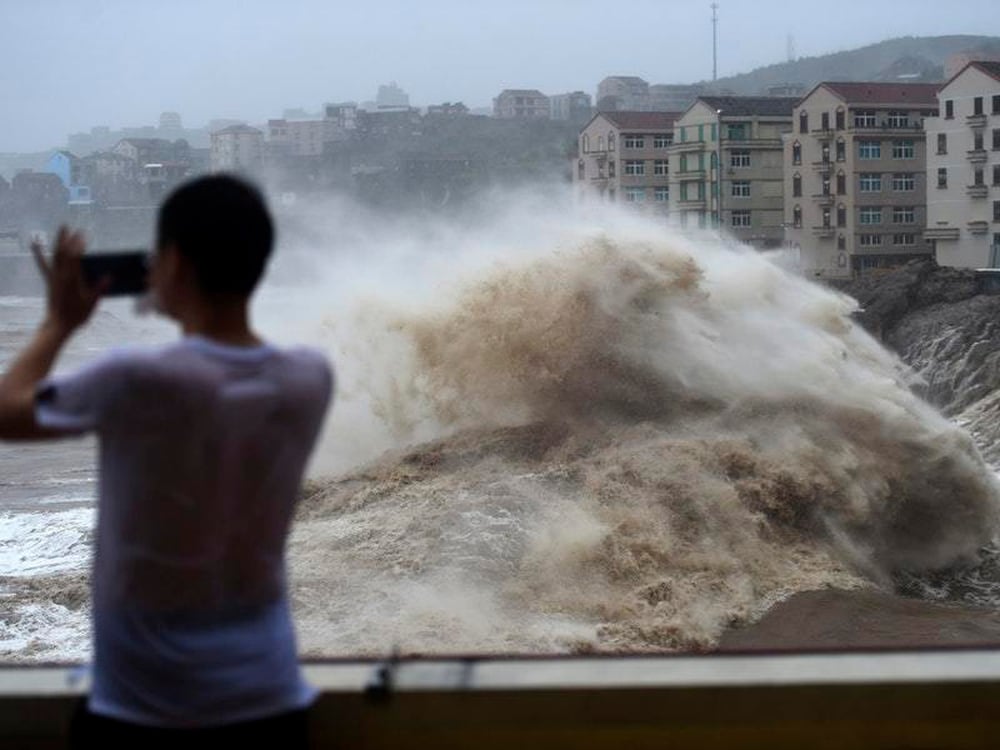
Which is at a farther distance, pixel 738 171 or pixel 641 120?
pixel 641 120

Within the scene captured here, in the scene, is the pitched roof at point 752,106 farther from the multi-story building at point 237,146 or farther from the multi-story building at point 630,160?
the multi-story building at point 237,146

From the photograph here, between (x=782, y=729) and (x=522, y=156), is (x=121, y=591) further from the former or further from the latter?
(x=522, y=156)

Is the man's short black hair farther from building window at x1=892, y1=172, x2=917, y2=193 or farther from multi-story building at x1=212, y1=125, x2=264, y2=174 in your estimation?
building window at x1=892, y1=172, x2=917, y2=193

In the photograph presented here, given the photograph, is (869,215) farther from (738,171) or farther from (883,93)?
(738,171)

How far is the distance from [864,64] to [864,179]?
67299mm

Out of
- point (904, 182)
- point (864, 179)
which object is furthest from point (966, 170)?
point (864, 179)

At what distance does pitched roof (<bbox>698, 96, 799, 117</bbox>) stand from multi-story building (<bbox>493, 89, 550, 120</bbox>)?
2566 centimetres

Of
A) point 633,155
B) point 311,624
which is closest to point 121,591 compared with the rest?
point 311,624

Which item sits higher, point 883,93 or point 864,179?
point 883,93

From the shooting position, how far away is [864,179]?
168ft

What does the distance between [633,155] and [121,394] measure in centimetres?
5818

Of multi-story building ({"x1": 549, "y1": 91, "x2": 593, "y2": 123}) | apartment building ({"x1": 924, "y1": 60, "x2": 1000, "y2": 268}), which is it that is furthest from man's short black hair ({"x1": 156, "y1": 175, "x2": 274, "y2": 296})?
multi-story building ({"x1": 549, "y1": 91, "x2": 593, "y2": 123})

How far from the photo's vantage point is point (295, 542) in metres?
14.3

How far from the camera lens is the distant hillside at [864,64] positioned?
100312 millimetres
